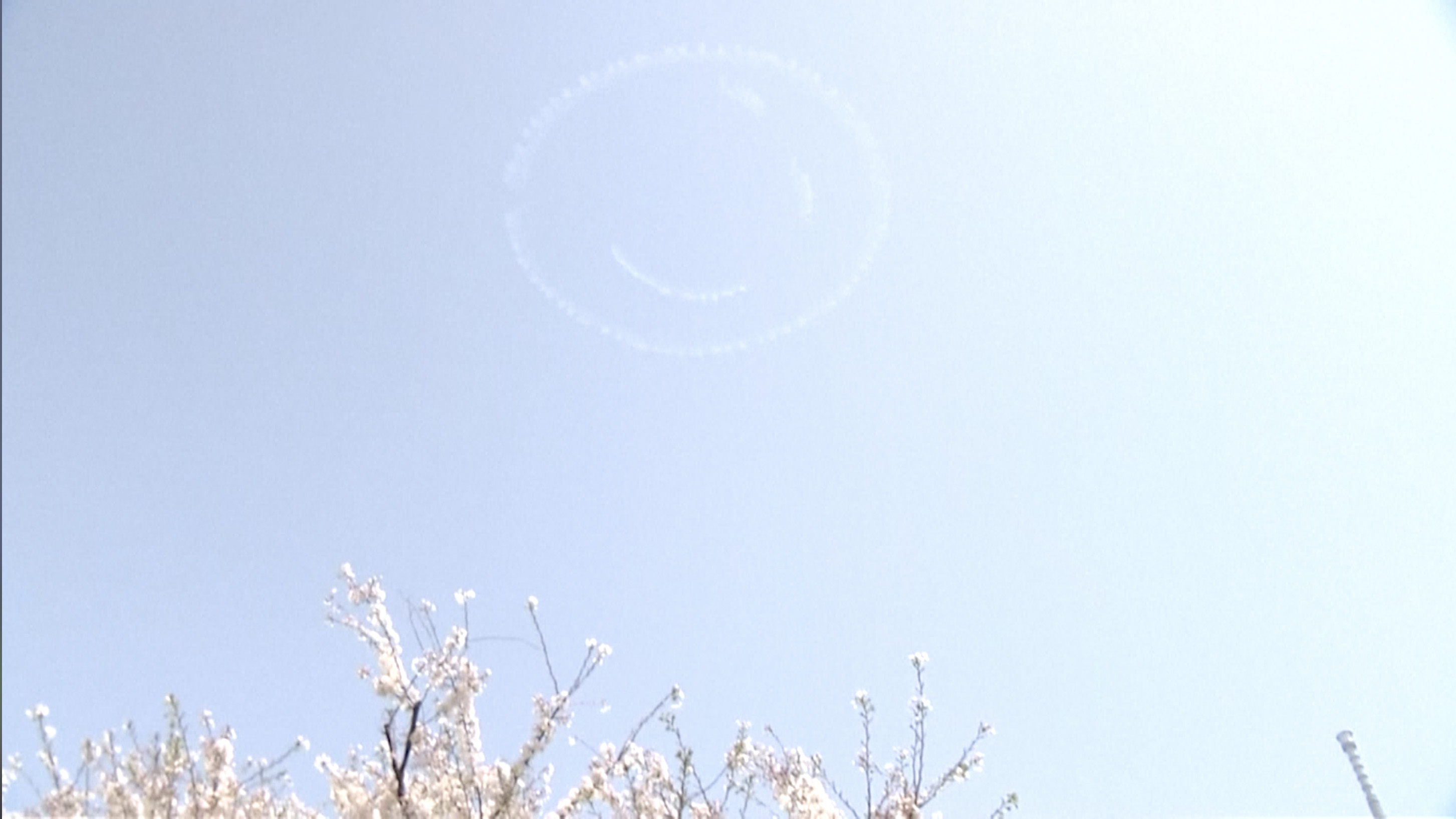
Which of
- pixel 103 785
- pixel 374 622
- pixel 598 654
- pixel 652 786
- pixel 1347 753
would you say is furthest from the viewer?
pixel 1347 753

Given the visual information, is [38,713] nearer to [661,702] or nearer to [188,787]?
[188,787]

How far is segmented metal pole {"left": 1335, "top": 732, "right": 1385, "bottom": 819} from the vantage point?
14352 millimetres

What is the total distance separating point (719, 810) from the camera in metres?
6.74

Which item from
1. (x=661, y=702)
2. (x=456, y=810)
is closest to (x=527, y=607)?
(x=661, y=702)

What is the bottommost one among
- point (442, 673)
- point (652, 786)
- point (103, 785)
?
point (103, 785)

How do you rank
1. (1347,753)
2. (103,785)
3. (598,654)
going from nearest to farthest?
(103,785), (598,654), (1347,753)

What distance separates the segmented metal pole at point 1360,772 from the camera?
1435cm

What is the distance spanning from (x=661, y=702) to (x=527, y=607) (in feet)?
3.64

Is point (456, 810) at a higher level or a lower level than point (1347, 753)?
lower

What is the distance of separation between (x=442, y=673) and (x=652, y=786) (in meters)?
1.98

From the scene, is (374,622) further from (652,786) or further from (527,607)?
(652,786)

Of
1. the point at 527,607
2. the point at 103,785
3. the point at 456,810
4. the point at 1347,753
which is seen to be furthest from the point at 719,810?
the point at 1347,753

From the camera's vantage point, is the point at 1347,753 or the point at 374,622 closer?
the point at 374,622

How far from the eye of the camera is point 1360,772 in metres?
15.4
